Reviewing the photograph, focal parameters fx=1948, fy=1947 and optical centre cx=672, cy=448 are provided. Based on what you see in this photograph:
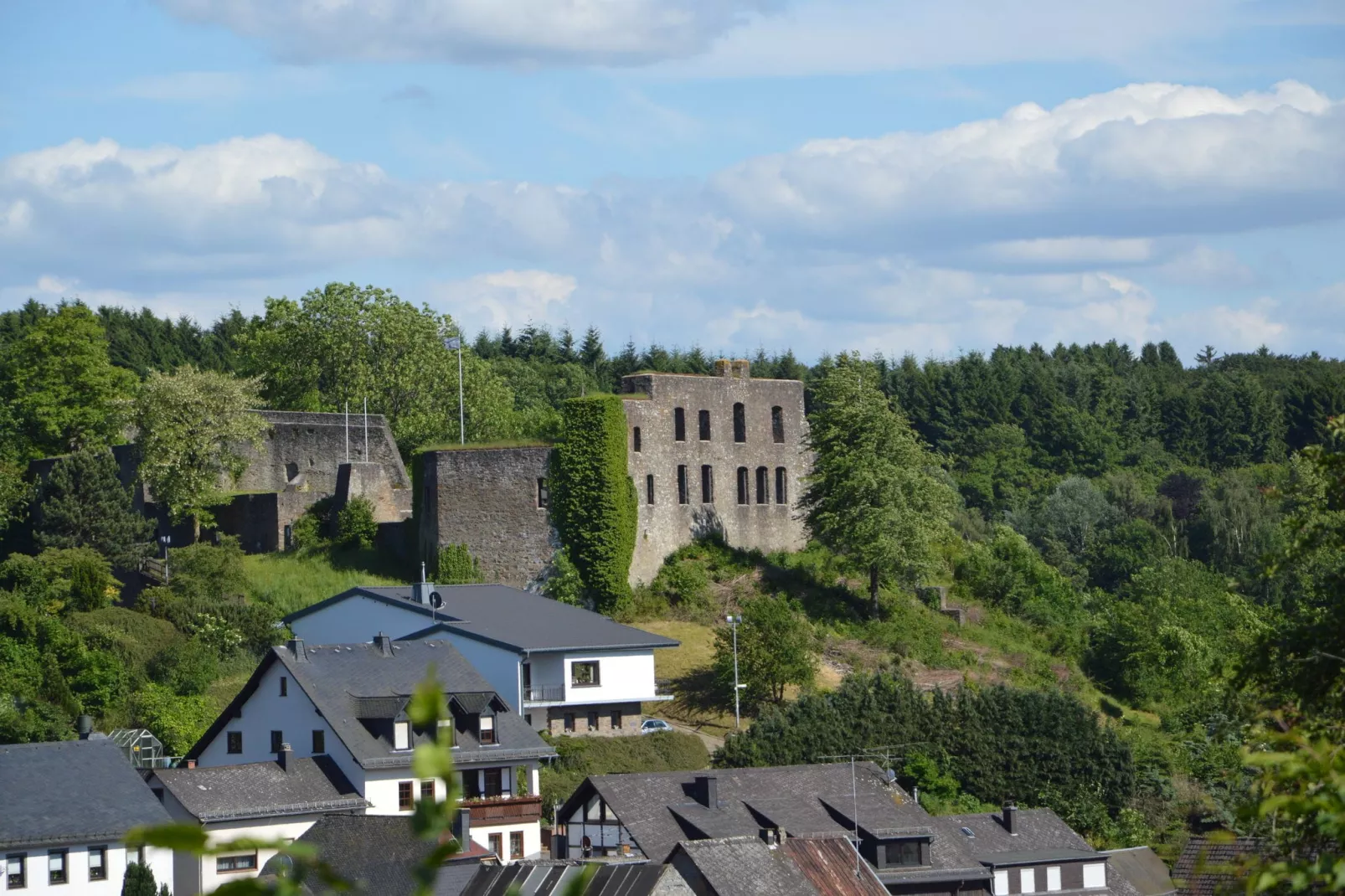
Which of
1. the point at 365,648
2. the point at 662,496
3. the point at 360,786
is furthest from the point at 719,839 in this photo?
the point at 662,496

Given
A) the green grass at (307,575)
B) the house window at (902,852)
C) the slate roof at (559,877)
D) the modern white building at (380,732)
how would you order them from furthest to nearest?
the green grass at (307,575)
the modern white building at (380,732)
the house window at (902,852)
the slate roof at (559,877)

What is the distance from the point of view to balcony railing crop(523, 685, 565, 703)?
47.3 m

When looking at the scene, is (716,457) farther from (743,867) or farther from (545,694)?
(743,867)

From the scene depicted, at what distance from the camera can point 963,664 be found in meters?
52.5

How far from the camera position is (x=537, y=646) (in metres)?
46.7

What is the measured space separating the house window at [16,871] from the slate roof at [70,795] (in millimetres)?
282

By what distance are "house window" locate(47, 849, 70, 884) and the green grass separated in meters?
15.7

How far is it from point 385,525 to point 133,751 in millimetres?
14165

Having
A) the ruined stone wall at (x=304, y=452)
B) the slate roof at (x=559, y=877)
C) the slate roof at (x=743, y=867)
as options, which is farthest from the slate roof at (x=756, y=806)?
the ruined stone wall at (x=304, y=452)

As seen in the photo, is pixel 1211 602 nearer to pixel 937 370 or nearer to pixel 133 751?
pixel 133 751

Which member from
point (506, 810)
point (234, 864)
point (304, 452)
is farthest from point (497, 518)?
point (234, 864)

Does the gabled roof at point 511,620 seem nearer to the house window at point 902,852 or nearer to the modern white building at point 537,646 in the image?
the modern white building at point 537,646

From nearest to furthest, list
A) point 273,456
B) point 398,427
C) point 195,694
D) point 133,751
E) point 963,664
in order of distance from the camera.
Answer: point 133,751 < point 195,694 < point 963,664 < point 273,456 < point 398,427

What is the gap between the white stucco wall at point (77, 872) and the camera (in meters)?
35.8
